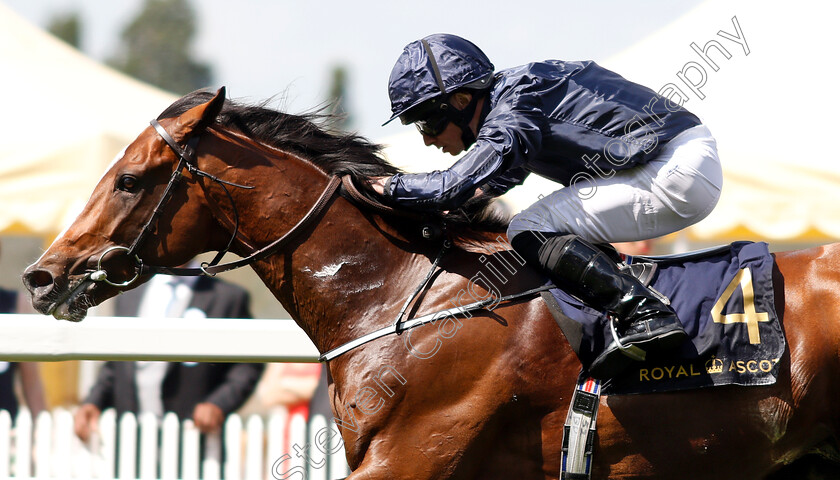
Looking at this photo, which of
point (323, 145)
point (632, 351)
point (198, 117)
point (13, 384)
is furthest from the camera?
point (13, 384)

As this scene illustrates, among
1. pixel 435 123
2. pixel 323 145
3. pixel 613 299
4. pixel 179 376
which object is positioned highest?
pixel 435 123

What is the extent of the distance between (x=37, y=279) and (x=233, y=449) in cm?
170

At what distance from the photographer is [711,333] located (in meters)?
2.80

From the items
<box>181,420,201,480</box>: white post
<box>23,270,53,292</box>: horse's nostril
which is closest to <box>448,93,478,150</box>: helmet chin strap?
<box>23,270,53,292</box>: horse's nostril

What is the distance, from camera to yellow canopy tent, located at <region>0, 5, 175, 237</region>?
673 cm

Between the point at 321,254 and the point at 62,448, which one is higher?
the point at 321,254

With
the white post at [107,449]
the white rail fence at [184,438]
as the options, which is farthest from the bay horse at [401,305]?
the white post at [107,449]

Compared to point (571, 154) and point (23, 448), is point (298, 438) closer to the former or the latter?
point (23, 448)

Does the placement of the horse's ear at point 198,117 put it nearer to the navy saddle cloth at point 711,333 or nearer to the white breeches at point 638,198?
the white breeches at point 638,198

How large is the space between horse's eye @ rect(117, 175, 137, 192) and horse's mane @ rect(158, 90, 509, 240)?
285mm

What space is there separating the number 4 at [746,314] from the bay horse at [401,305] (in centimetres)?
10

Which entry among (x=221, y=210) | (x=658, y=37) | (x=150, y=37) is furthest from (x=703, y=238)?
(x=150, y=37)

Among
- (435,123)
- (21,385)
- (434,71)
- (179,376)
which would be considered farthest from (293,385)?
(434,71)

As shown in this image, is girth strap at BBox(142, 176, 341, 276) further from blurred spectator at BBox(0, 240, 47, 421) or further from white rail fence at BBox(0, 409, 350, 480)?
blurred spectator at BBox(0, 240, 47, 421)
